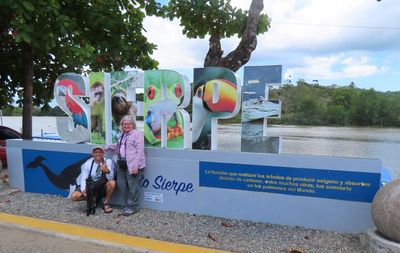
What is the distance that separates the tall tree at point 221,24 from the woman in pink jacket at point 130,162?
2.58m

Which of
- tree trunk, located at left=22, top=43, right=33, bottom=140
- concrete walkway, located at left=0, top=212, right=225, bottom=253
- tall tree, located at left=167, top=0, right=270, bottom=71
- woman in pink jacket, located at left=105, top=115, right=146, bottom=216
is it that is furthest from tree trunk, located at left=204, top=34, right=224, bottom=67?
tree trunk, located at left=22, top=43, right=33, bottom=140

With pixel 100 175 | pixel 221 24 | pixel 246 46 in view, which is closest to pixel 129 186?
pixel 100 175

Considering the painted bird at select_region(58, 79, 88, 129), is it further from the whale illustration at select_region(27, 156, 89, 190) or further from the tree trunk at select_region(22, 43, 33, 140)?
the tree trunk at select_region(22, 43, 33, 140)

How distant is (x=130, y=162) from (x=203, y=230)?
60.8 inches

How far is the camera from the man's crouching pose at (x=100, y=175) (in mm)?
5961

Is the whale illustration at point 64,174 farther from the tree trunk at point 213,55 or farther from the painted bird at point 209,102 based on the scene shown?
the tree trunk at point 213,55

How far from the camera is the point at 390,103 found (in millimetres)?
11469

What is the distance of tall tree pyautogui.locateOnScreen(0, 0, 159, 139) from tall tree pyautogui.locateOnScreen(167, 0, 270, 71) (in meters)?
1.64

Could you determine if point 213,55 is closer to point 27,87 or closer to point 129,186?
point 129,186

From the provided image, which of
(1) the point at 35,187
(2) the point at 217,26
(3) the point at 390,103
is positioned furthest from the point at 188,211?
(3) the point at 390,103

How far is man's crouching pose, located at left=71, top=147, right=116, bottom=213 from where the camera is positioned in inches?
235

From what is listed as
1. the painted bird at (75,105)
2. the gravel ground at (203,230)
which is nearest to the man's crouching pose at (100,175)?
the gravel ground at (203,230)

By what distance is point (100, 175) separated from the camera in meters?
5.98

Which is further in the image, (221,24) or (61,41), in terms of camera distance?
(221,24)
